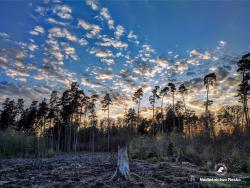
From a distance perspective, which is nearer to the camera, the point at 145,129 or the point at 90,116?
the point at 90,116

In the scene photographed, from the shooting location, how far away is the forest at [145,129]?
1573cm

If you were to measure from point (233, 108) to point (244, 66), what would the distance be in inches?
670

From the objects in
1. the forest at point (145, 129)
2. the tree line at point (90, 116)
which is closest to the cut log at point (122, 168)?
the forest at point (145, 129)

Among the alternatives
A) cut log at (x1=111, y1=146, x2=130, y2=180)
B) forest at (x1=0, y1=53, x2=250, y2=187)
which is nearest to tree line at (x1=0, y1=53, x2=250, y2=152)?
forest at (x1=0, y1=53, x2=250, y2=187)

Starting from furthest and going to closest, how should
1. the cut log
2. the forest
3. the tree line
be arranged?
the tree line
the forest
the cut log

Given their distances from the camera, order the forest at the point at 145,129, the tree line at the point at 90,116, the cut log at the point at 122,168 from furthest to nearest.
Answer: the tree line at the point at 90,116 → the forest at the point at 145,129 → the cut log at the point at 122,168

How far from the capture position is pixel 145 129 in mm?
56531

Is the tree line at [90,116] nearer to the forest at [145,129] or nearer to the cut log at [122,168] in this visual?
the forest at [145,129]

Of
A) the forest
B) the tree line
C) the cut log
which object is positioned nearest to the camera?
the cut log

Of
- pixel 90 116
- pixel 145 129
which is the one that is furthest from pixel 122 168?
pixel 145 129

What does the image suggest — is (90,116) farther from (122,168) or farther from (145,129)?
(122,168)

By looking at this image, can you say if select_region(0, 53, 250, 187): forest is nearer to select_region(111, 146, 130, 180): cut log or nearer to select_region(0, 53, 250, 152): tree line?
select_region(0, 53, 250, 152): tree line

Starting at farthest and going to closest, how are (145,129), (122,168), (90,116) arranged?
1. (145,129)
2. (90,116)
3. (122,168)

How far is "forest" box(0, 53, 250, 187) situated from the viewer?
51.6 ft
